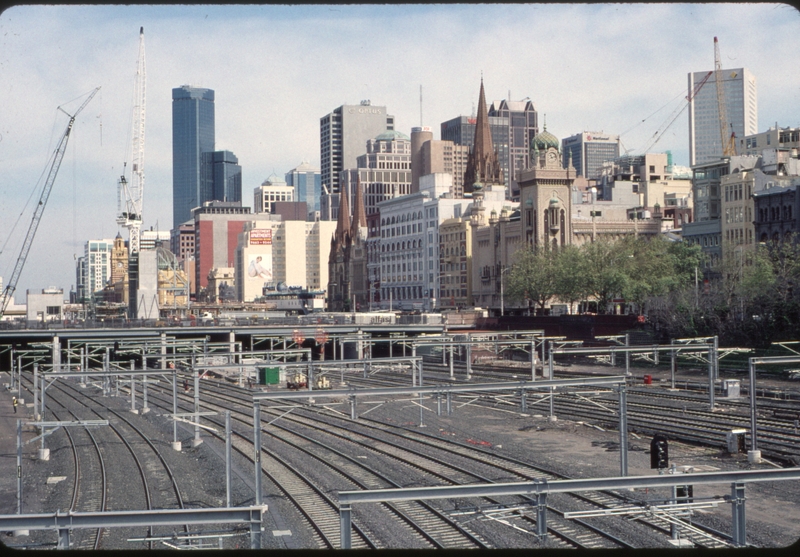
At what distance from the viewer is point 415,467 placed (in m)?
38.9

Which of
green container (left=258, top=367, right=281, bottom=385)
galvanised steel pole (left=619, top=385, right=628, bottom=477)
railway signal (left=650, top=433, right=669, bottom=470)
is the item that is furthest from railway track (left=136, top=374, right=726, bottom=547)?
green container (left=258, top=367, right=281, bottom=385)

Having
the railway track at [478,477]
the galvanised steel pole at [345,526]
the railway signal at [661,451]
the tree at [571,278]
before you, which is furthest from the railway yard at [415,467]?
the tree at [571,278]

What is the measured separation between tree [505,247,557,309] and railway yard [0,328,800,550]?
5003cm

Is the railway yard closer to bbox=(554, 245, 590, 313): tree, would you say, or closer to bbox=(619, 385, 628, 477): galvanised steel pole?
bbox=(619, 385, 628, 477): galvanised steel pole

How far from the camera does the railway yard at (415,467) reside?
25.7m

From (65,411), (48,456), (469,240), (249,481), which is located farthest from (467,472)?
(469,240)

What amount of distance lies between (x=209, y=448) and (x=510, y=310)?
100754 millimetres

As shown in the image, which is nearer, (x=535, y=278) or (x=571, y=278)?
(x=571, y=278)

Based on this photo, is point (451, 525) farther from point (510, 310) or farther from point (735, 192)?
point (510, 310)

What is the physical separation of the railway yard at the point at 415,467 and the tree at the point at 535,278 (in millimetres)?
50026

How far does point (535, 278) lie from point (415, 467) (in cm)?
8529

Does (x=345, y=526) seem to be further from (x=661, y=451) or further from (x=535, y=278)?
(x=535, y=278)

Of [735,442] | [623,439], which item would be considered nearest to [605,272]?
[735,442]

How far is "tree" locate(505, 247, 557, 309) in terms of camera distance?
397 feet
